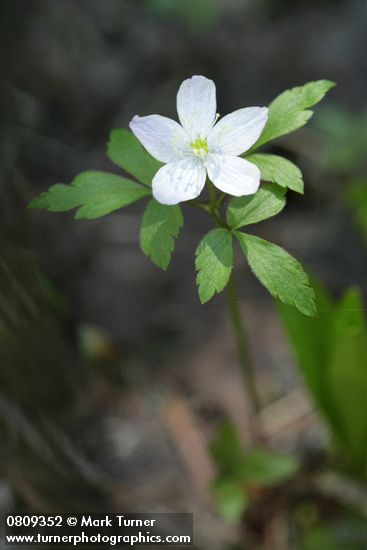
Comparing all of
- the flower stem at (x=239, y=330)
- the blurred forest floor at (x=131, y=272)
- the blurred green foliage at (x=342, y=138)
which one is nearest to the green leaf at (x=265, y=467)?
the flower stem at (x=239, y=330)

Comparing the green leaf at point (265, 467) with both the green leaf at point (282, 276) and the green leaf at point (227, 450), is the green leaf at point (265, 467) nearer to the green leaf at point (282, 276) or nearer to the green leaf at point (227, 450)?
the green leaf at point (227, 450)

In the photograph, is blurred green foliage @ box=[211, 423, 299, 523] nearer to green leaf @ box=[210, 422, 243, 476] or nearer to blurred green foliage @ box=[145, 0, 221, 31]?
green leaf @ box=[210, 422, 243, 476]

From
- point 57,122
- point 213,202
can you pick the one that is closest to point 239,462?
point 213,202

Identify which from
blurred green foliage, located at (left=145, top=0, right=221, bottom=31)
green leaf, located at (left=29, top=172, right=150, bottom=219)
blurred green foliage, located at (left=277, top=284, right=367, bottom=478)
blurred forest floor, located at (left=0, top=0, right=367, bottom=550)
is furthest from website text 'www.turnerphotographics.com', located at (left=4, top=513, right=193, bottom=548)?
blurred green foliage, located at (left=145, top=0, right=221, bottom=31)

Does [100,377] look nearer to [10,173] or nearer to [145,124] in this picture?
[10,173]

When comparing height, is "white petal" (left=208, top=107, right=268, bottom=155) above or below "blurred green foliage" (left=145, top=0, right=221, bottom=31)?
below

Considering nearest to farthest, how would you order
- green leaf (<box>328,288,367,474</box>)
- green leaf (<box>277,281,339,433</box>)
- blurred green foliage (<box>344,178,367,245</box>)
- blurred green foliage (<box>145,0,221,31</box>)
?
1. green leaf (<box>328,288,367,474</box>)
2. green leaf (<box>277,281,339,433</box>)
3. blurred green foliage (<box>344,178,367,245</box>)
4. blurred green foliage (<box>145,0,221,31</box>)
